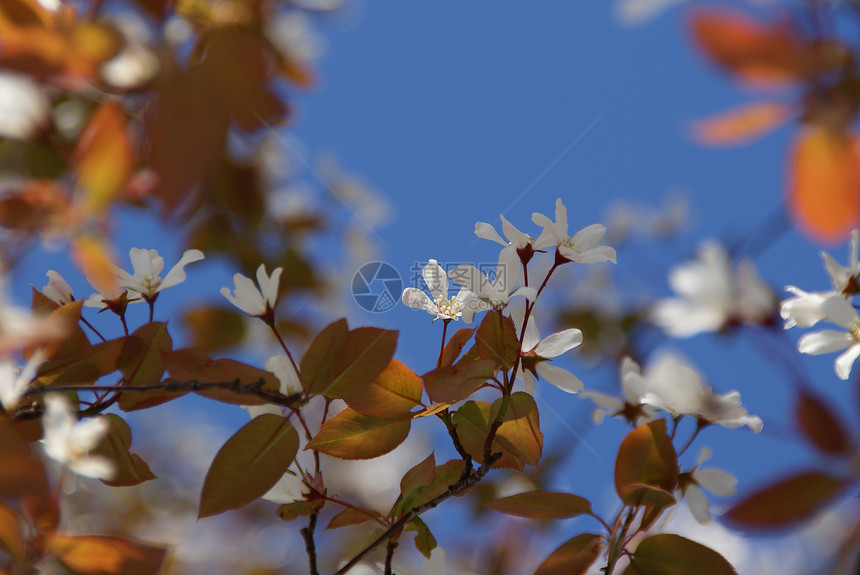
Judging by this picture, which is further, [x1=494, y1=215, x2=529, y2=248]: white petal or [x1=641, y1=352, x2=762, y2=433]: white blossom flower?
[x1=494, y1=215, x2=529, y2=248]: white petal

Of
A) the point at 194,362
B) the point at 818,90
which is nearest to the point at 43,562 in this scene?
the point at 194,362

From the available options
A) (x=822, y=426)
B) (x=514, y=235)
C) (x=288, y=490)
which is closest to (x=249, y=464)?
(x=288, y=490)

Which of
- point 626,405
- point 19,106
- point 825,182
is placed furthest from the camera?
point 626,405

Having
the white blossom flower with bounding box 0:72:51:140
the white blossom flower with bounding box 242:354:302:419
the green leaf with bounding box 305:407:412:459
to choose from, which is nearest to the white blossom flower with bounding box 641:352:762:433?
the green leaf with bounding box 305:407:412:459

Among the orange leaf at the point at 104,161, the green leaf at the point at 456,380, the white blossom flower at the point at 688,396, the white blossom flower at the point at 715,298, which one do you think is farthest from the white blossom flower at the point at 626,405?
the orange leaf at the point at 104,161

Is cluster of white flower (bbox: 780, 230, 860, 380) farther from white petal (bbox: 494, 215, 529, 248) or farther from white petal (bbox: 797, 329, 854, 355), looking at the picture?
white petal (bbox: 494, 215, 529, 248)

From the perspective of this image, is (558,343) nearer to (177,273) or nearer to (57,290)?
(177,273)
